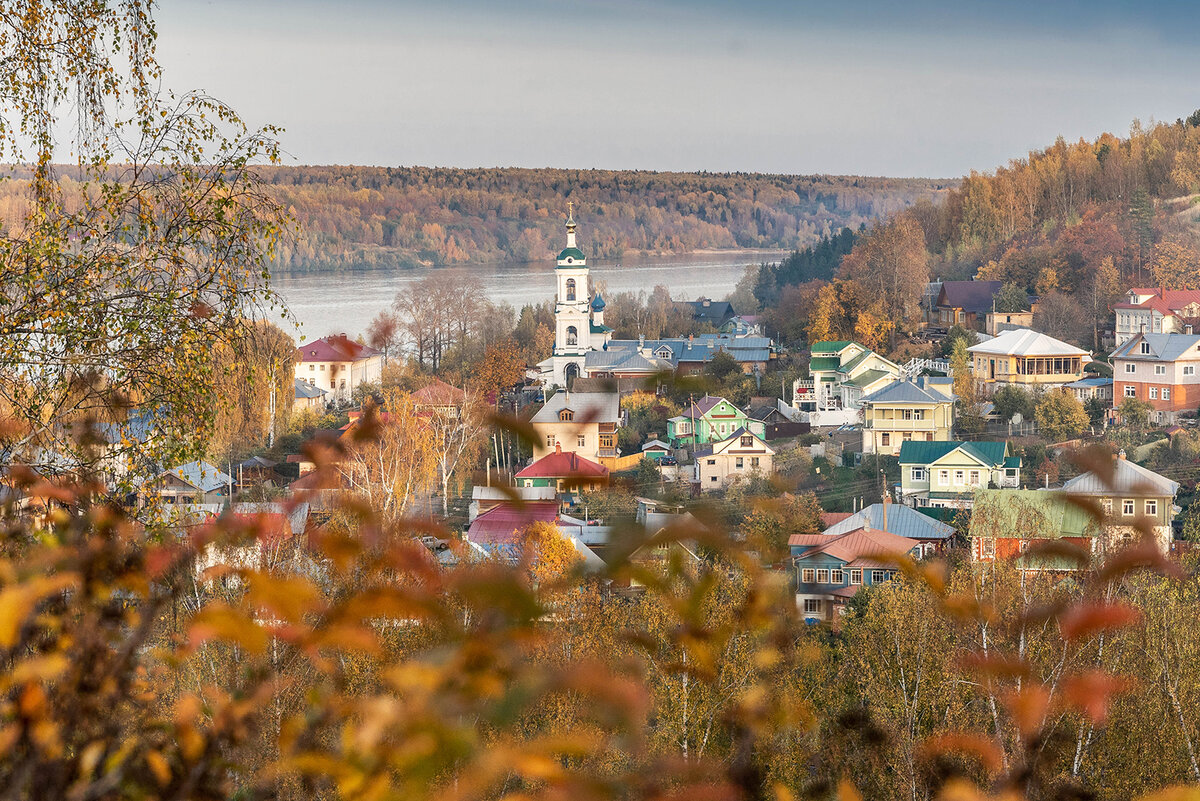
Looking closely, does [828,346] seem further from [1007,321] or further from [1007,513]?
[1007,513]

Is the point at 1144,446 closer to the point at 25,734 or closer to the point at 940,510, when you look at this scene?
the point at 940,510

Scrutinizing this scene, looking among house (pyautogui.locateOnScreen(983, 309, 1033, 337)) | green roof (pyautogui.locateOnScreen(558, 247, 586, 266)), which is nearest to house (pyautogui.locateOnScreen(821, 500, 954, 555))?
house (pyautogui.locateOnScreen(983, 309, 1033, 337))

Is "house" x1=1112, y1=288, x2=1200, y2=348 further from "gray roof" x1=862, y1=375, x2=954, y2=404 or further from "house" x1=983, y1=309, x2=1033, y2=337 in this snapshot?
"gray roof" x1=862, y1=375, x2=954, y2=404

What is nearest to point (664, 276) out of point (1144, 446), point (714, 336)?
point (714, 336)

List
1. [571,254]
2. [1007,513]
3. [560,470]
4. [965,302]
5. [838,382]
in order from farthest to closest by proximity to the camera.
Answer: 1. [571,254]
2. [965,302]
3. [838,382]
4. [1007,513]
5. [560,470]

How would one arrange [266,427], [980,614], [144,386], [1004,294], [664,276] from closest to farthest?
[980,614]
[144,386]
[266,427]
[1004,294]
[664,276]

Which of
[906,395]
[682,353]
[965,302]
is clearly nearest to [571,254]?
[682,353]

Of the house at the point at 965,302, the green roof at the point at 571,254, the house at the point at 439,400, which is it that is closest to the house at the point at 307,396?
the house at the point at 439,400

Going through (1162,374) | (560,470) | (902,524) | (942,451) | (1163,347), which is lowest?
(902,524)
